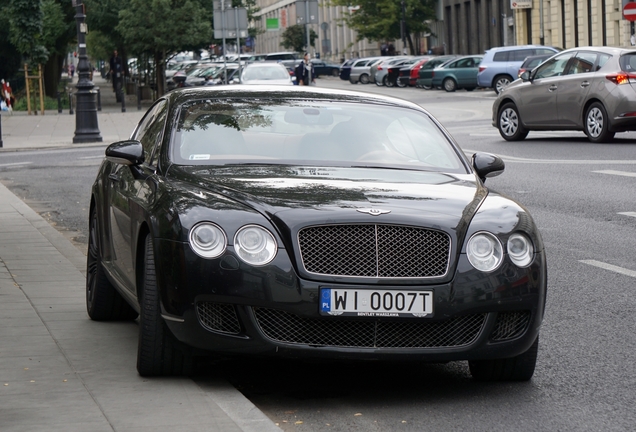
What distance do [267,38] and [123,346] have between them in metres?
148

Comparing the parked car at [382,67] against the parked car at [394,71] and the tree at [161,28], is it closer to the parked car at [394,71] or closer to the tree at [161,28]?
the parked car at [394,71]

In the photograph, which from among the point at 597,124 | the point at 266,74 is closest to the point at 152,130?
the point at 597,124

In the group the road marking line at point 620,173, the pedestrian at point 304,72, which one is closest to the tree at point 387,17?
the pedestrian at point 304,72

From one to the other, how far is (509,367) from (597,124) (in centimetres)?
1580

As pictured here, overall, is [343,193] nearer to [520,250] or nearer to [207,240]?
[207,240]

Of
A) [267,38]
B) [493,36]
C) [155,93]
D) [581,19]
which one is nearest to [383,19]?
[493,36]

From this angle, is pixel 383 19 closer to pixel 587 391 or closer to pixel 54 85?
pixel 54 85

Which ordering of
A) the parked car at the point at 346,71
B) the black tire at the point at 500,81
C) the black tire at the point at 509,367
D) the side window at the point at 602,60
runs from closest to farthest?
the black tire at the point at 509,367 → the side window at the point at 602,60 → the black tire at the point at 500,81 → the parked car at the point at 346,71

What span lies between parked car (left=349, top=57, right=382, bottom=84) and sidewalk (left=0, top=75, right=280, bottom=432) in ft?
207

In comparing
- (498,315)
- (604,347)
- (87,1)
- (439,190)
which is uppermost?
(87,1)

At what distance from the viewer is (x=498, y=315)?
5.39 m

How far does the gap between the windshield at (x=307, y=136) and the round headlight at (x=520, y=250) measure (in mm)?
1018

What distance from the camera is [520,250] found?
5457 millimetres

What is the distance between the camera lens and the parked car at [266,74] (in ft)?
122
